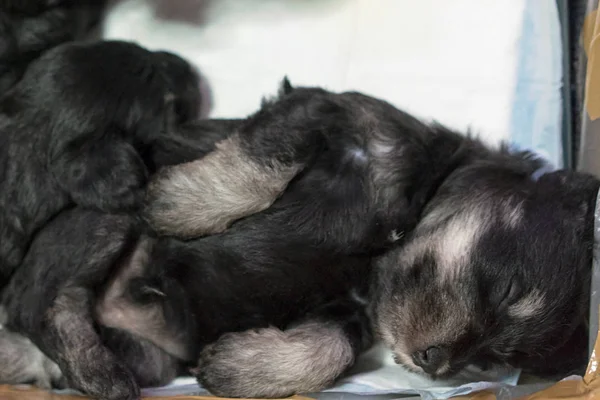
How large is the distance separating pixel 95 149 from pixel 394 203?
0.99 m

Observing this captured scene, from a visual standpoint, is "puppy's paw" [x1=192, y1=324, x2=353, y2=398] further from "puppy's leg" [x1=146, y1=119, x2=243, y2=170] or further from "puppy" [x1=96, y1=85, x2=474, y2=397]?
"puppy's leg" [x1=146, y1=119, x2=243, y2=170]

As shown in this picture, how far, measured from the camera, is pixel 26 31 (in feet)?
7.99

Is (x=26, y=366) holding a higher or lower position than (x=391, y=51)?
lower

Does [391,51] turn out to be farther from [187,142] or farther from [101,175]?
[101,175]

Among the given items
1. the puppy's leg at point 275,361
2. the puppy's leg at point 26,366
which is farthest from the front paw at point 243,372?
the puppy's leg at point 26,366

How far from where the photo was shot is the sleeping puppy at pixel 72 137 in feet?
7.18

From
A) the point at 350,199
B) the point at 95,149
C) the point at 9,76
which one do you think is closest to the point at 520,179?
the point at 350,199

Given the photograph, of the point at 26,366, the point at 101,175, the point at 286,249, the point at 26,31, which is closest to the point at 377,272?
A: the point at 286,249

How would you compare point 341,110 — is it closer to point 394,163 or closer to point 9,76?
point 394,163

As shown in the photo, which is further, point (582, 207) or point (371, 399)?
point (371, 399)

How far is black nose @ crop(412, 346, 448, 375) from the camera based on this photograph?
6.14ft

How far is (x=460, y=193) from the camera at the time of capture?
201 cm

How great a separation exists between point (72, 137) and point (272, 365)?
39.1 inches

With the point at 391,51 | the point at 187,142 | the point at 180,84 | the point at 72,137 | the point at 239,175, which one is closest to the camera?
the point at 239,175
